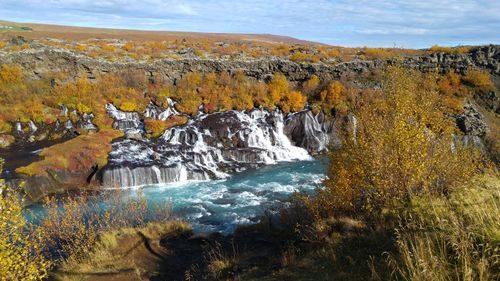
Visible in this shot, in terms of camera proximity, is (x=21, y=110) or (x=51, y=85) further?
(x=51, y=85)

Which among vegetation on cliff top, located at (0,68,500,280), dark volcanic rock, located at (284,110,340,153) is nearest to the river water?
vegetation on cliff top, located at (0,68,500,280)

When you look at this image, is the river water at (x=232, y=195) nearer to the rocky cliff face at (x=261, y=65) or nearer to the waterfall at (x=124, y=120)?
the waterfall at (x=124, y=120)

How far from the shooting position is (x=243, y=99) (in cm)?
4547

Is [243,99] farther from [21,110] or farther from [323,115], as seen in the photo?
[21,110]

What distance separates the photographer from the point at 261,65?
5316cm

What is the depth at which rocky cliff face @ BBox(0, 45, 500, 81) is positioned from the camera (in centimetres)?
4709

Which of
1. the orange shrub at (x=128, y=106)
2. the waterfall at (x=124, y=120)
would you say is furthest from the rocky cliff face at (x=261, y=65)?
the waterfall at (x=124, y=120)

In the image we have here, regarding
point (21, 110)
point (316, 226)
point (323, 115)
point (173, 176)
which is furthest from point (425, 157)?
point (21, 110)

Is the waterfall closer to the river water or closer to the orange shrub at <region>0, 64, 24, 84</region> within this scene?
the orange shrub at <region>0, 64, 24, 84</region>

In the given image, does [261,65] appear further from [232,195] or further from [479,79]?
[232,195]

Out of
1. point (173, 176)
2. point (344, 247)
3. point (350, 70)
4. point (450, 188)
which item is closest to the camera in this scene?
point (344, 247)

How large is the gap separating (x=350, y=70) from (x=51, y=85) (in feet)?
126

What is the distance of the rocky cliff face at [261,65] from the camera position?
47094 millimetres

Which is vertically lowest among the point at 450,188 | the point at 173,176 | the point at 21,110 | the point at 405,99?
the point at 173,176
